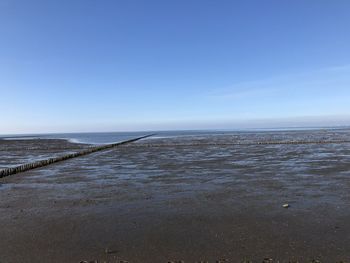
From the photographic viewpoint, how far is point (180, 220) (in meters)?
11.5

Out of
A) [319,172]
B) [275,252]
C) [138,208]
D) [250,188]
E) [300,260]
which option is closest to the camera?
[300,260]

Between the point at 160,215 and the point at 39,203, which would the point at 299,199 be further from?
the point at 39,203

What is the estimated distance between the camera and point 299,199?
1422cm

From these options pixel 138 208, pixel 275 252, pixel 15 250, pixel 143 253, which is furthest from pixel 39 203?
pixel 275 252

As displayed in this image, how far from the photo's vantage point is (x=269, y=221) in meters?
11.1

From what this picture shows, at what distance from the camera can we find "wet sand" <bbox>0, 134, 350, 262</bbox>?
855cm

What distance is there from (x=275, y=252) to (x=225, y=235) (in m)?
1.74

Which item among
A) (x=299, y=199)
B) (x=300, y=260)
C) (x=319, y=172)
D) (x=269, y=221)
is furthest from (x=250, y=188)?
(x=300, y=260)

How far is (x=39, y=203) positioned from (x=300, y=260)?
1180cm

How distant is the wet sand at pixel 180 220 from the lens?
855cm

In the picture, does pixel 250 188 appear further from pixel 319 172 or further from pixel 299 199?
pixel 319 172

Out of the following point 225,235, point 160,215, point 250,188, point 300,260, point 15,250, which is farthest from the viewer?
point 250,188

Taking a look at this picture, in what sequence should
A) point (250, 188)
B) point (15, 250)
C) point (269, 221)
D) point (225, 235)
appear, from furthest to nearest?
point (250, 188) < point (269, 221) < point (225, 235) < point (15, 250)

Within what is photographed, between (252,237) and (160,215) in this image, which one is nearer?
(252,237)
